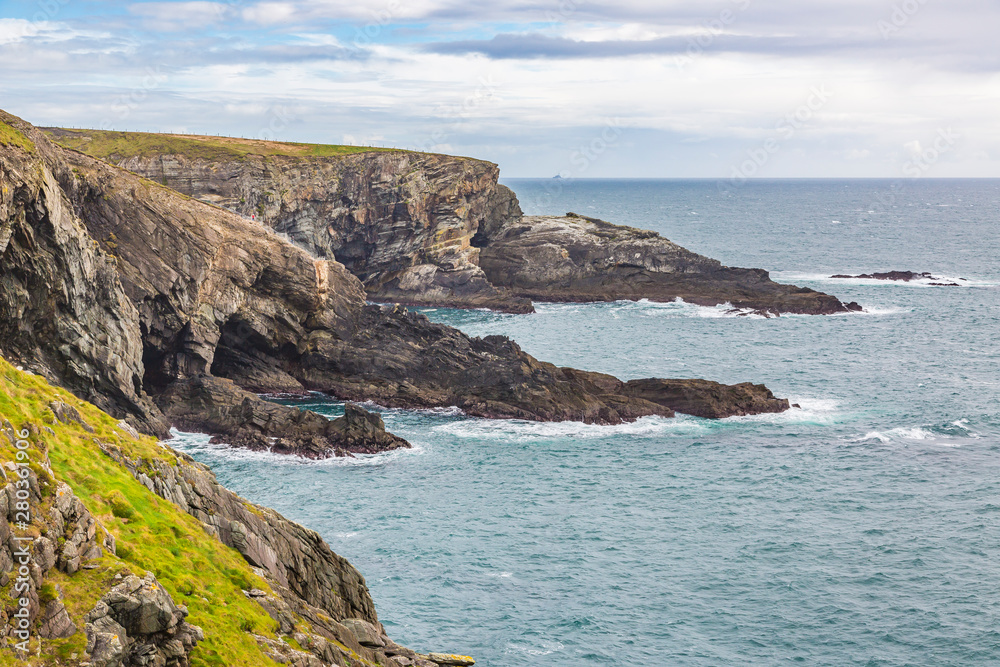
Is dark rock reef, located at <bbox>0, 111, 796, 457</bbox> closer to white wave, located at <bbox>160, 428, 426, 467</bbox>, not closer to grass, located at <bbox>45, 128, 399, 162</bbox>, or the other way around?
white wave, located at <bbox>160, 428, 426, 467</bbox>

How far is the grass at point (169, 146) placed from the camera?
3622 inches

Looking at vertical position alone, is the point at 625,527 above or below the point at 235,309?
below

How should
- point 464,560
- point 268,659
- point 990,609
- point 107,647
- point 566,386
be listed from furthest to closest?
point 566,386 < point 464,560 < point 990,609 < point 268,659 < point 107,647

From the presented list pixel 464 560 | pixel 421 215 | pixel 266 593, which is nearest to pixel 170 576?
pixel 266 593

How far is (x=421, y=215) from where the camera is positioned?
362ft

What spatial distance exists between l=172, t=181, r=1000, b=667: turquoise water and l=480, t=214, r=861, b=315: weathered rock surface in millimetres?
31758

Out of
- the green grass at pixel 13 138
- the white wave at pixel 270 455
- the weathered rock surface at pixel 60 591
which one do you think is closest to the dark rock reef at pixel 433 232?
the white wave at pixel 270 455

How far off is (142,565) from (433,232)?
94329mm

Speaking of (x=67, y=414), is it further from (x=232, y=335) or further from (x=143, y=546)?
(x=232, y=335)

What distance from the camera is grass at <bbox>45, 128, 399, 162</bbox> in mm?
92000

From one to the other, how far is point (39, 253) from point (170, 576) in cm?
3337

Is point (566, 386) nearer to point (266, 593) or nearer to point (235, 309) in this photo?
point (235, 309)

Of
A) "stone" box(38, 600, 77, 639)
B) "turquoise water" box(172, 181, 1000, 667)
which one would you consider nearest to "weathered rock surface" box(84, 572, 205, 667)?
"stone" box(38, 600, 77, 639)

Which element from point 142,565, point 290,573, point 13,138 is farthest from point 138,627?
point 13,138
